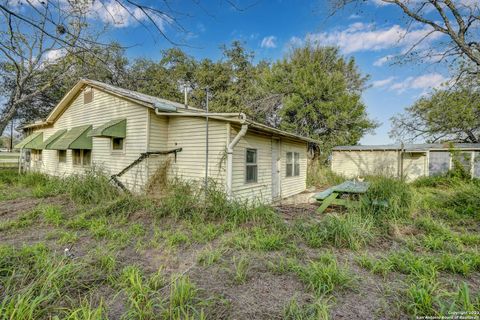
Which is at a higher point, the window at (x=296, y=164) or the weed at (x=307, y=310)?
the window at (x=296, y=164)

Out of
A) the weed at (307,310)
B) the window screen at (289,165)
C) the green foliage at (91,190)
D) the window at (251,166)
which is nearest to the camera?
the weed at (307,310)

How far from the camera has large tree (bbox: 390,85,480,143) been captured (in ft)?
54.5

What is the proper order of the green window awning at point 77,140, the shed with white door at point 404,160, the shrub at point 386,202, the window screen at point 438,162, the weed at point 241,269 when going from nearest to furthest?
the weed at point 241,269 < the shrub at point 386,202 < the green window awning at point 77,140 < the shed with white door at point 404,160 < the window screen at point 438,162

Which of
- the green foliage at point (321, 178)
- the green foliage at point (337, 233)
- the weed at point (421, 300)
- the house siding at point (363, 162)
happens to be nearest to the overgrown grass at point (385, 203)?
the green foliage at point (337, 233)

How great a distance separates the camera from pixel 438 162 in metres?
14.7

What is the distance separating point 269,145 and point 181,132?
3.29 metres

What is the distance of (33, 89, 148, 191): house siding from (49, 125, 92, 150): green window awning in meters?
0.25

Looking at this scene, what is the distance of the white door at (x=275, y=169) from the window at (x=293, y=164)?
1064 mm

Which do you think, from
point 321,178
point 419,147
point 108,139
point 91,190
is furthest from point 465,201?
point 108,139

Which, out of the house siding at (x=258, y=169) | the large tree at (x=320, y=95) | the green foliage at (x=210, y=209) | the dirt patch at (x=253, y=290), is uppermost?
the large tree at (x=320, y=95)

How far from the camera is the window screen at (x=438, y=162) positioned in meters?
14.3

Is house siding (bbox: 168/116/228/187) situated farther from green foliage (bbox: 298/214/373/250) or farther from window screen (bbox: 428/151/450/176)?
window screen (bbox: 428/151/450/176)

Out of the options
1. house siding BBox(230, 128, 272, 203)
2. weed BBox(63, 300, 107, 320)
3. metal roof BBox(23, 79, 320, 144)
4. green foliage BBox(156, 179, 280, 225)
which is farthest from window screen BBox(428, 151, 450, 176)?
weed BBox(63, 300, 107, 320)

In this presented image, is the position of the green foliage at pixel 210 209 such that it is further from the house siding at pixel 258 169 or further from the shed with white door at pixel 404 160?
the shed with white door at pixel 404 160
